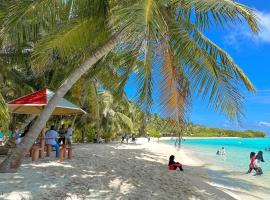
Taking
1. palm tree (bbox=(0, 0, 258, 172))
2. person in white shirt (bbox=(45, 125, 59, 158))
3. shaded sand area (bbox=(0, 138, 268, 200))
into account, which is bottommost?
shaded sand area (bbox=(0, 138, 268, 200))

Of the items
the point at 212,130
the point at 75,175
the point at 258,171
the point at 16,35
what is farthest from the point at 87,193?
the point at 212,130

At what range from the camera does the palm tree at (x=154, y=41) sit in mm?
7246

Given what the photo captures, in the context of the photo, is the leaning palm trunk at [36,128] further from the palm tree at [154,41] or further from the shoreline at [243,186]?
the shoreline at [243,186]

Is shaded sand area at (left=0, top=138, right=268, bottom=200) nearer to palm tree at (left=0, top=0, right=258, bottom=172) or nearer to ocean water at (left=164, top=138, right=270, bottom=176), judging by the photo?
palm tree at (left=0, top=0, right=258, bottom=172)

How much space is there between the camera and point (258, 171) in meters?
16.2

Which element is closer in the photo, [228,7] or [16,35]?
[228,7]

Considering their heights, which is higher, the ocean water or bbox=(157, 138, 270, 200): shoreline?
the ocean water

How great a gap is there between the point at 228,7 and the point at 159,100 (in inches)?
96.6

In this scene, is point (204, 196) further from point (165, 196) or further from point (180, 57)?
point (180, 57)

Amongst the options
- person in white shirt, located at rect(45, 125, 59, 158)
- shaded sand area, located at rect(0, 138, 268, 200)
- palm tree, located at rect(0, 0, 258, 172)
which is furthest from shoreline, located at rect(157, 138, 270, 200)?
person in white shirt, located at rect(45, 125, 59, 158)

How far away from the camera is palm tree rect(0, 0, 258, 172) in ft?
23.8

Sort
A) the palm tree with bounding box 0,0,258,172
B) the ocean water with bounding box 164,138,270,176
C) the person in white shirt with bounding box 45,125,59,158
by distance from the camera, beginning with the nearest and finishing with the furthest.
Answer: the palm tree with bounding box 0,0,258,172, the person in white shirt with bounding box 45,125,59,158, the ocean water with bounding box 164,138,270,176

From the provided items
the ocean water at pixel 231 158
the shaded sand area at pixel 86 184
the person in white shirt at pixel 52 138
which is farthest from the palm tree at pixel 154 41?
the ocean water at pixel 231 158

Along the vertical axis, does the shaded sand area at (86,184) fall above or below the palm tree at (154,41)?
below
